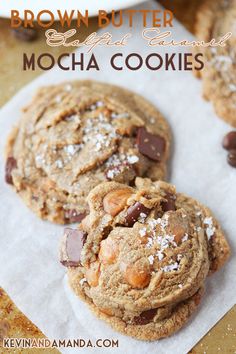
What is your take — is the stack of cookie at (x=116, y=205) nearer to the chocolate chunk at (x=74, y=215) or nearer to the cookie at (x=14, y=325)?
the chocolate chunk at (x=74, y=215)

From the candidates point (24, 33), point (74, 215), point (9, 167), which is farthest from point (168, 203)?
point (24, 33)

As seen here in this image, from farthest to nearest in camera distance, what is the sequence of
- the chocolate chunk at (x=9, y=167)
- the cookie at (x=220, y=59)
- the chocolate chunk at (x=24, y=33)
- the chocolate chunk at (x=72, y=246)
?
the chocolate chunk at (x=24, y=33), the cookie at (x=220, y=59), the chocolate chunk at (x=9, y=167), the chocolate chunk at (x=72, y=246)

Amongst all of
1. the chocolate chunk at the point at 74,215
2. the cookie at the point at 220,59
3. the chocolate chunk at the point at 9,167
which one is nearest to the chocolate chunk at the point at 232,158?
the cookie at the point at 220,59

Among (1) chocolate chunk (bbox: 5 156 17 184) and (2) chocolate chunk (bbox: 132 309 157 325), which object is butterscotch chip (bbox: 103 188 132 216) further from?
(1) chocolate chunk (bbox: 5 156 17 184)

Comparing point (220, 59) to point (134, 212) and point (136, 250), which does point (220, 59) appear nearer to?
point (134, 212)

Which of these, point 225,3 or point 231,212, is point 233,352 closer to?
point 231,212

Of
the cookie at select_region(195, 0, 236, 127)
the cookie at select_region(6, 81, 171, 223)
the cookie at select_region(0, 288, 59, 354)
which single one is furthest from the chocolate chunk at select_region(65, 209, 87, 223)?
the cookie at select_region(195, 0, 236, 127)
